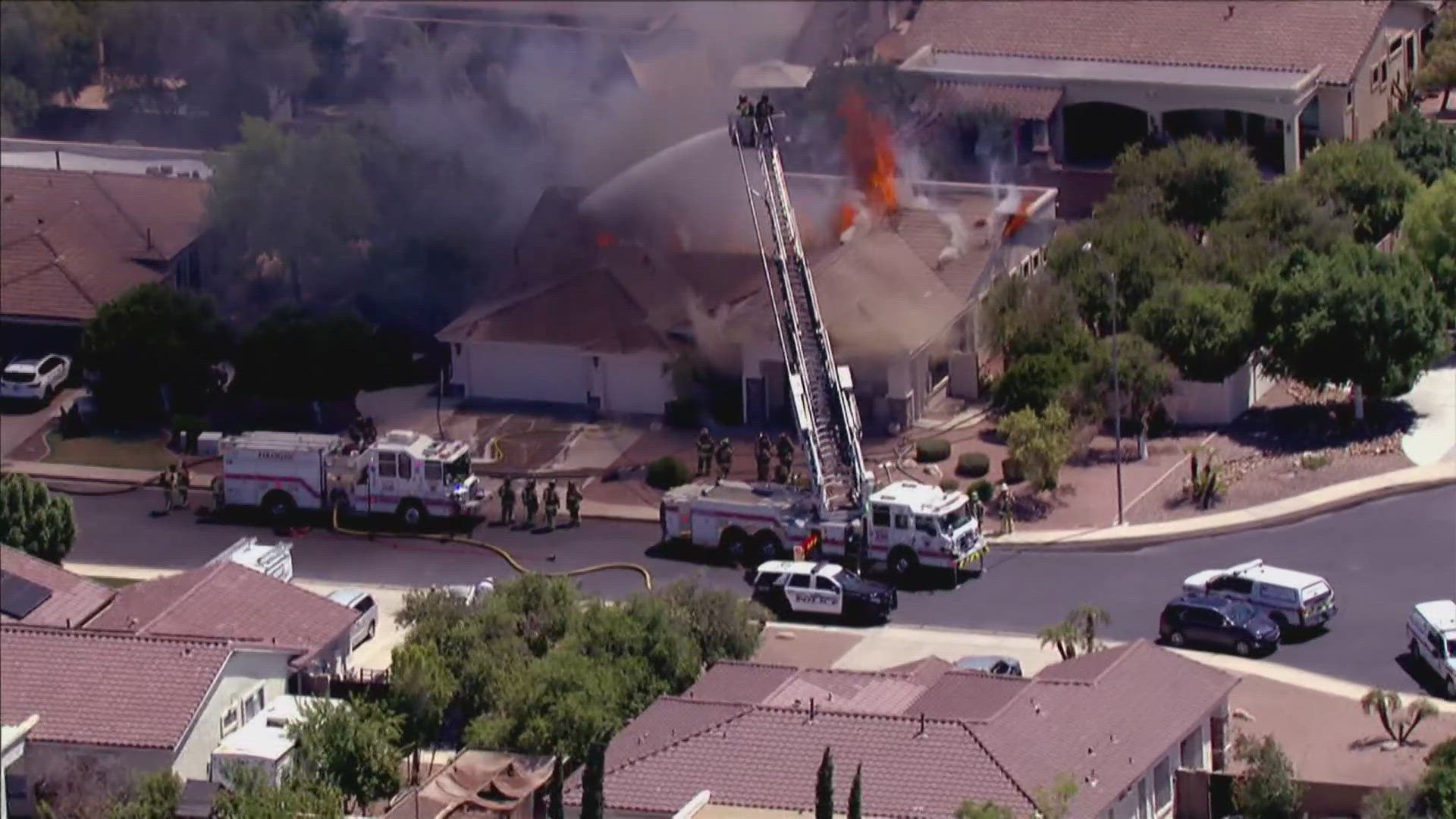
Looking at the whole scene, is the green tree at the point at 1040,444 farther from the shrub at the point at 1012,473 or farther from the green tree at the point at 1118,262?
the green tree at the point at 1118,262

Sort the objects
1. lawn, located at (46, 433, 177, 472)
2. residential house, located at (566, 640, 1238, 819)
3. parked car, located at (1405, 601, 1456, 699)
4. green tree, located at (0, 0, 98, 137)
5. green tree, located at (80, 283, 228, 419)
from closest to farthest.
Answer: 1. residential house, located at (566, 640, 1238, 819)
2. parked car, located at (1405, 601, 1456, 699)
3. lawn, located at (46, 433, 177, 472)
4. green tree, located at (80, 283, 228, 419)
5. green tree, located at (0, 0, 98, 137)

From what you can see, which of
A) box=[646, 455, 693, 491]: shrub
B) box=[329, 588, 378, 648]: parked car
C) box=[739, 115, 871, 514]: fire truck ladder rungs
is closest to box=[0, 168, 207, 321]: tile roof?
box=[646, 455, 693, 491]: shrub

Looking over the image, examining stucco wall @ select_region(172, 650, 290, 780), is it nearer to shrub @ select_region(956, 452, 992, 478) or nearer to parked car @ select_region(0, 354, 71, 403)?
shrub @ select_region(956, 452, 992, 478)

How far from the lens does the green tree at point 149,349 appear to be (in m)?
70.0

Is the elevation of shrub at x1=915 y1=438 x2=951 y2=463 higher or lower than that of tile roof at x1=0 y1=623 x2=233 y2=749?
higher

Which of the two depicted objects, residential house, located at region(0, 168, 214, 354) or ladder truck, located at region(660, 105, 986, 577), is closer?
ladder truck, located at region(660, 105, 986, 577)

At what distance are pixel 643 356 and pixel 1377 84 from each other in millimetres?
23499

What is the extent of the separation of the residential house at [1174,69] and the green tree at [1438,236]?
10.1 m

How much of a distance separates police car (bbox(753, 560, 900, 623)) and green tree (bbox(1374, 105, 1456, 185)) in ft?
77.5

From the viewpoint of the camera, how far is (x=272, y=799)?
159ft

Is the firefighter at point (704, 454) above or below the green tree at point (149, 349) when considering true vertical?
below

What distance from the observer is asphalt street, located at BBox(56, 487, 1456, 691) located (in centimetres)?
5759

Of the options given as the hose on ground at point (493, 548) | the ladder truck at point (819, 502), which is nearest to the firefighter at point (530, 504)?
the hose on ground at point (493, 548)

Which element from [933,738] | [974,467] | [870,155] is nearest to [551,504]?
[974,467]
